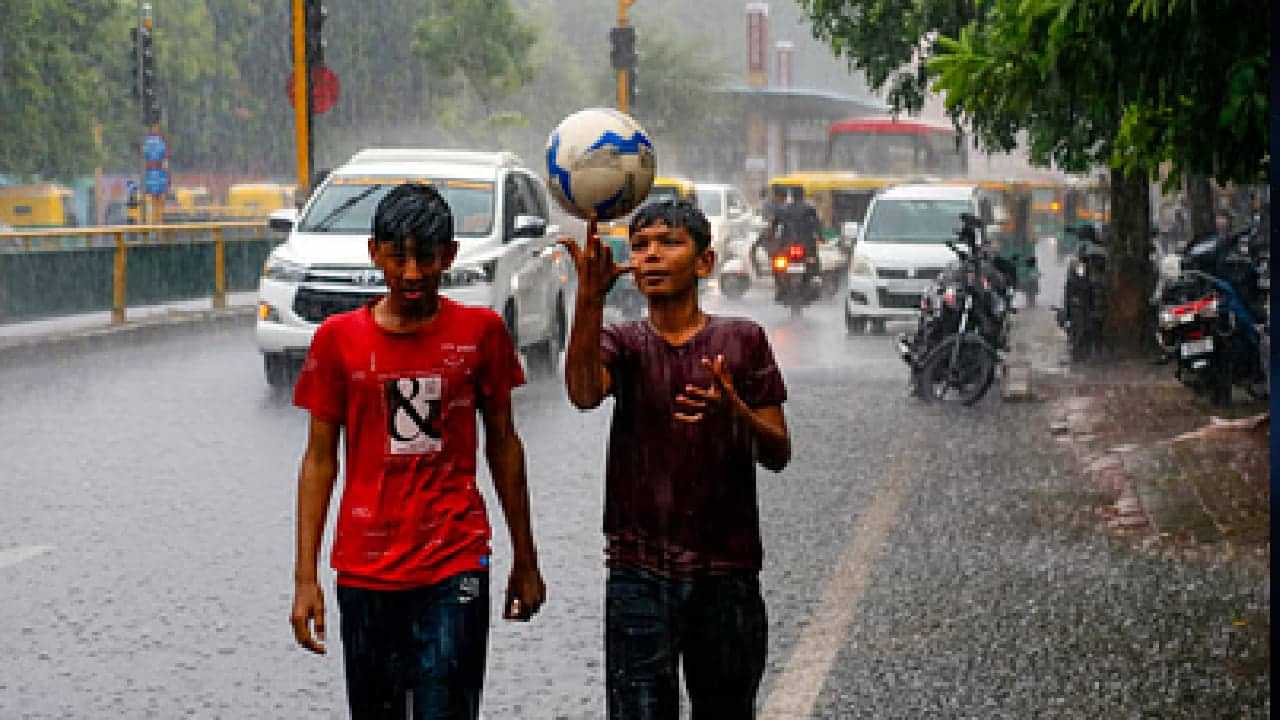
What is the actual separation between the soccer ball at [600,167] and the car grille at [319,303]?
1136 cm

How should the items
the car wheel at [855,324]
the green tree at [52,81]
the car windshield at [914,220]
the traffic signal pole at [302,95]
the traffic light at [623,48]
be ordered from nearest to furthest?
the traffic signal pole at [302,95], the car wheel at [855,324], the car windshield at [914,220], the traffic light at [623,48], the green tree at [52,81]

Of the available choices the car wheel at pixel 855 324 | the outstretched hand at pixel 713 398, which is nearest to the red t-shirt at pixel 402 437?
the outstretched hand at pixel 713 398

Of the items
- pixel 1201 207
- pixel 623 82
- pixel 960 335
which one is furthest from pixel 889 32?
→ pixel 623 82

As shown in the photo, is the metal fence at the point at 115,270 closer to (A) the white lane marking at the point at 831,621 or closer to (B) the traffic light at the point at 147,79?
(B) the traffic light at the point at 147,79

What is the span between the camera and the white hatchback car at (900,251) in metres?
24.6

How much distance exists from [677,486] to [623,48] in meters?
33.8

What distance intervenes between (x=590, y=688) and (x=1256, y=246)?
15229 mm

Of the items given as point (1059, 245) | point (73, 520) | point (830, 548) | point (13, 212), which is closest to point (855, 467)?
point (830, 548)

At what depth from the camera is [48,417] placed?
1527 cm

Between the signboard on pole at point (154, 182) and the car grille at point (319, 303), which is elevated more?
the signboard on pole at point (154, 182)

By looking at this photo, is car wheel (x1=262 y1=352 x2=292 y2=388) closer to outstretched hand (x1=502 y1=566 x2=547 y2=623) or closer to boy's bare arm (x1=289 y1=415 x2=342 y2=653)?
outstretched hand (x1=502 y1=566 x2=547 y2=623)

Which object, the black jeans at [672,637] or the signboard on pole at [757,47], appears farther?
the signboard on pole at [757,47]

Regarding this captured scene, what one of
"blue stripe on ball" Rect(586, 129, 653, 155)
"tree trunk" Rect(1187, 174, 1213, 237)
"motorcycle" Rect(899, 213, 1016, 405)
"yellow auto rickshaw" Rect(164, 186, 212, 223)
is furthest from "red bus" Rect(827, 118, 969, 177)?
"blue stripe on ball" Rect(586, 129, 653, 155)

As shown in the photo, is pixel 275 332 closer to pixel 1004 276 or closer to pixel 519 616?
pixel 1004 276
